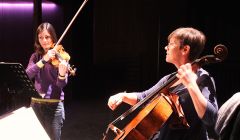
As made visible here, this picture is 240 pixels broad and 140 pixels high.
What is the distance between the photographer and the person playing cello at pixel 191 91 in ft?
5.18

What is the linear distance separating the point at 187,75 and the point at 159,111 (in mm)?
246

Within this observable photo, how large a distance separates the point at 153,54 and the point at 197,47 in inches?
209

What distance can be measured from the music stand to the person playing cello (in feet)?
2.21

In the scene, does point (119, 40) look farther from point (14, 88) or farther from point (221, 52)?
point (221, 52)

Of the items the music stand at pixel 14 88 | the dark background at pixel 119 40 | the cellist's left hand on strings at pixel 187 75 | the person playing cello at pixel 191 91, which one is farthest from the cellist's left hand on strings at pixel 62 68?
the dark background at pixel 119 40

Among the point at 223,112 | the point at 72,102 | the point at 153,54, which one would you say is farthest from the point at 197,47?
the point at 153,54

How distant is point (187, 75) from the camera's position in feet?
5.21

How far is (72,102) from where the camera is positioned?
20.2 ft

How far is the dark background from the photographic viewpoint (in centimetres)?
604

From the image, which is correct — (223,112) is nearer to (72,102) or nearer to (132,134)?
(132,134)

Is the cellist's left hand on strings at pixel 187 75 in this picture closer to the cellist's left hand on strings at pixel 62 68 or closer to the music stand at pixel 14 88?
the music stand at pixel 14 88

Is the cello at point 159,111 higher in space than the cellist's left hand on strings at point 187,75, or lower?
lower

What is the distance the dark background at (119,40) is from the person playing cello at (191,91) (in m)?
3.62

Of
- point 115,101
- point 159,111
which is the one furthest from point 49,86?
point 159,111
